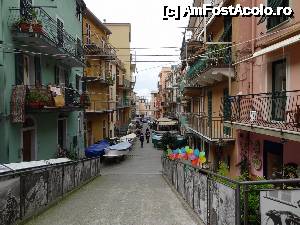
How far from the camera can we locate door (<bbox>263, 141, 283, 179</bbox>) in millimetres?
12133

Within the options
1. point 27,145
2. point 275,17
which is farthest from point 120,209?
point 27,145

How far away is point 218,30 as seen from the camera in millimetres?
20484

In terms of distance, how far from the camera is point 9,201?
852 centimetres

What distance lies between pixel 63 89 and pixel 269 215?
54.6 feet

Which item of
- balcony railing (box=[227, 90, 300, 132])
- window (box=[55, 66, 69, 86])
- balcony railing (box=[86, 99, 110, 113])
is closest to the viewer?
balcony railing (box=[227, 90, 300, 132])

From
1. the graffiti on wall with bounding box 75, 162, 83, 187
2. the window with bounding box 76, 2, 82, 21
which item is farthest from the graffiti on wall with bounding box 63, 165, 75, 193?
the window with bounding box 76, 2, 82, 21

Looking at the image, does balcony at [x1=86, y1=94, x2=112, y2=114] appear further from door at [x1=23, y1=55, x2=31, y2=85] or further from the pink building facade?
the pink building facade

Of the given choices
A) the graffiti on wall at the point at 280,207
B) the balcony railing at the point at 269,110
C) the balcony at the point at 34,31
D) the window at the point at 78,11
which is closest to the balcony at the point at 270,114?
the balcony railing at the point at 269,110

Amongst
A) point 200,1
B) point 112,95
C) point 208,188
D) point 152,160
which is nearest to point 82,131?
point 152,160

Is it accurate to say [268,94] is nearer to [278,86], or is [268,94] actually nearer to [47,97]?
[278,86]

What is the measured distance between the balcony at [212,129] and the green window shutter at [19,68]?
8845mm

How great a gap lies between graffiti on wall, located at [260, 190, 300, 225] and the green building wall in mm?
12150

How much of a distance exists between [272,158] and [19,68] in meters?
11.0

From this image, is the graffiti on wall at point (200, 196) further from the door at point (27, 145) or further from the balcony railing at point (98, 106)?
the balcony railing at point (98, 106)
